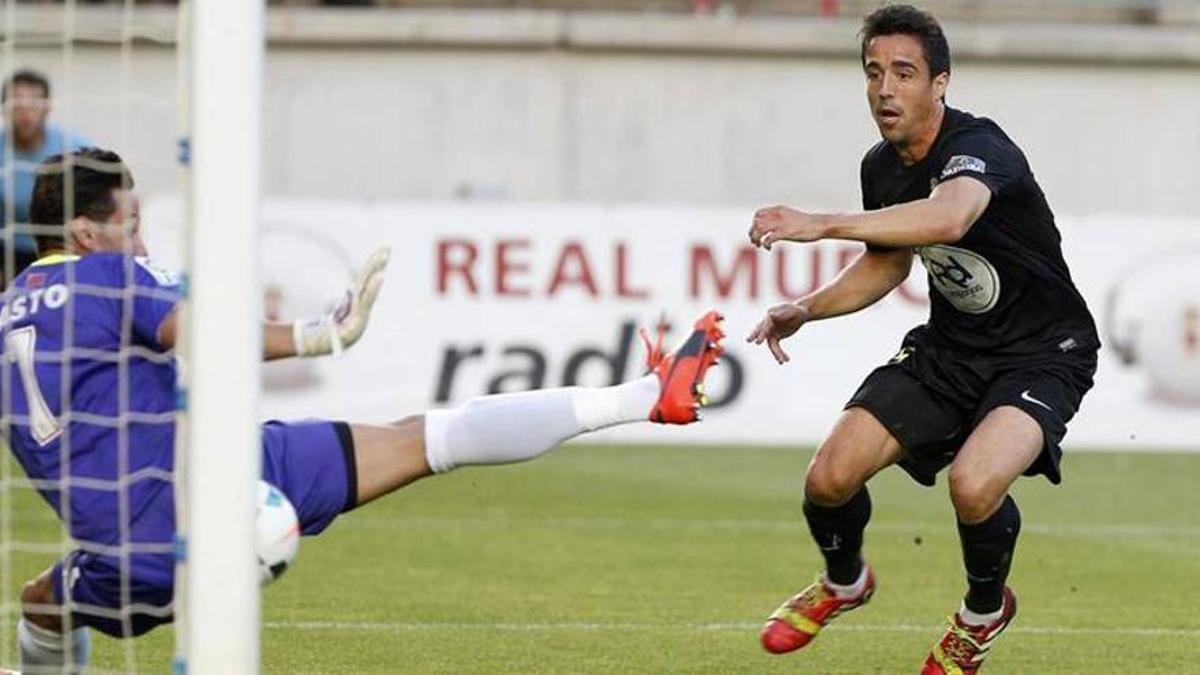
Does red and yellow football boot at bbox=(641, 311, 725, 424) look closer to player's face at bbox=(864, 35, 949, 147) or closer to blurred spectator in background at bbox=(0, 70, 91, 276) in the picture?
player's face at bbox=(864, 35, 949, 147)

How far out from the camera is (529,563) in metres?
11.1

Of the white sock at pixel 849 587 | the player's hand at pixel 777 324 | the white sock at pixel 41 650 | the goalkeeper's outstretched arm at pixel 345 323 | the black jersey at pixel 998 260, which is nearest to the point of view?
the goalkeeper's outstretched arm at pixel 345 323

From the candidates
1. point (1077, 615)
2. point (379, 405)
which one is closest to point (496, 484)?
point (379, 405)

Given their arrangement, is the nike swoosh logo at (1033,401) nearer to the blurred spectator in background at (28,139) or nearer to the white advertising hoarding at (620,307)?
the blurred spectator in background at (28,139)

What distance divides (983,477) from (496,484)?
7.82 m

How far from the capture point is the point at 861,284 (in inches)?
325

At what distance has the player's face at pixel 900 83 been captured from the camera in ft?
25.0

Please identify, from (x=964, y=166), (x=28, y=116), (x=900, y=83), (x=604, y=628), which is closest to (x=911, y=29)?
(x=900, y=83)

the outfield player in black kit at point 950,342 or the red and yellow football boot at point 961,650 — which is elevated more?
the outfield player in black kit at point 950,342

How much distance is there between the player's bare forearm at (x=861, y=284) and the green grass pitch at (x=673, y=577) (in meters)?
1.18

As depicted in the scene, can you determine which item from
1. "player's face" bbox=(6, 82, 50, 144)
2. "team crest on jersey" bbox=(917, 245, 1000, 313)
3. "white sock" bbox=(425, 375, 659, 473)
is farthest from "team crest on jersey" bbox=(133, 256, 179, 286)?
"player's face" bbox=(6, 82, 50, 144)

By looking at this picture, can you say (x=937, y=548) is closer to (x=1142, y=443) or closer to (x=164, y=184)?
(x=1142, y=443)

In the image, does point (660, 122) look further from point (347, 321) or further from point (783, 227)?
point (347, 321)

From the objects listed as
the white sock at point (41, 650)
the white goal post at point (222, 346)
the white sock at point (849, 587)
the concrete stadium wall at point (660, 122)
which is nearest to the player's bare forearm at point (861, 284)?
the white sock at point (849, 587)
